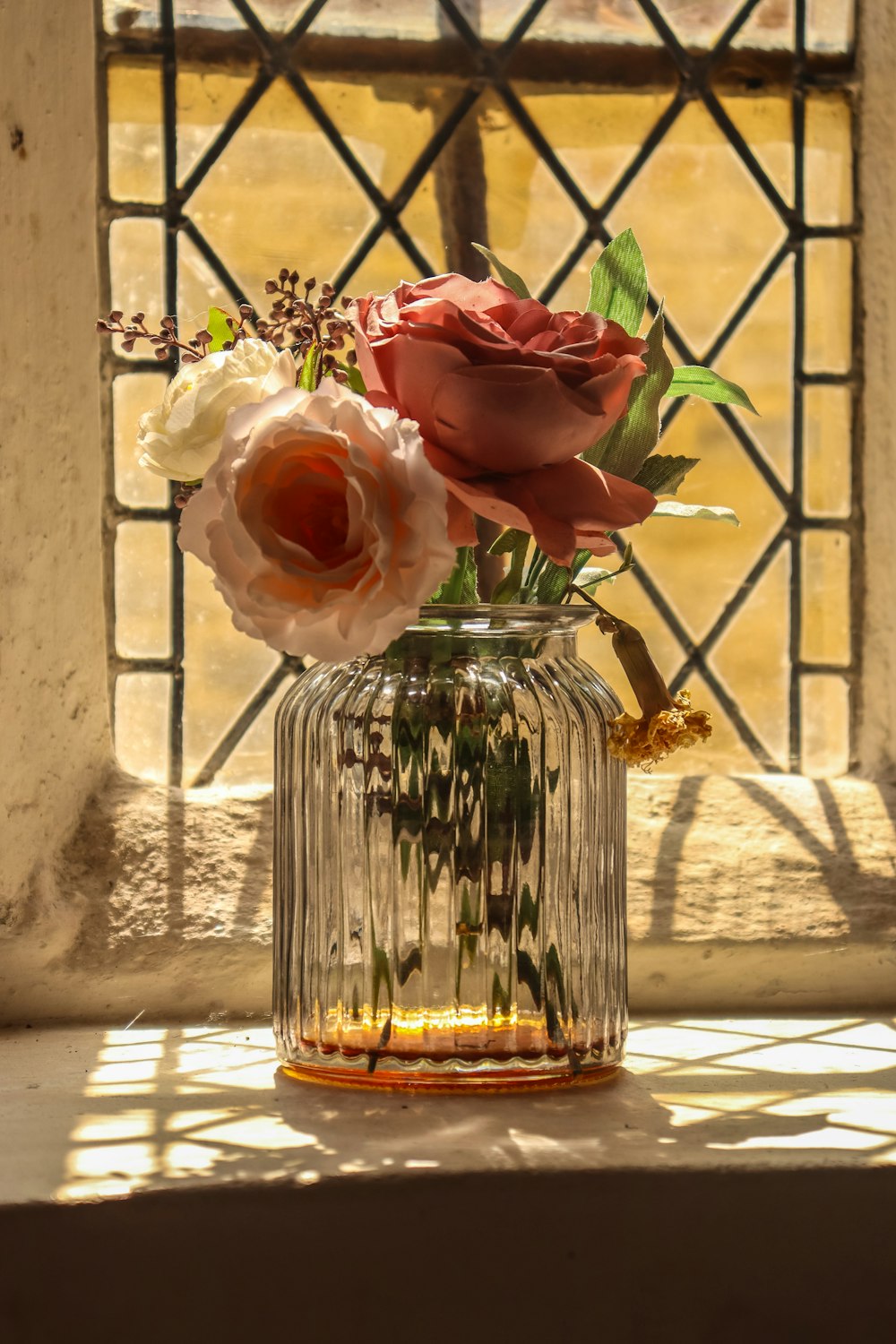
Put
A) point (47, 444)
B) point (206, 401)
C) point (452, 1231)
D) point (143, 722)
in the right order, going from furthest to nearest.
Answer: point (143, 722) → point (47, 444) → point (206, 401) → point (452, 1231)

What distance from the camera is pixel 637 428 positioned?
0.77m

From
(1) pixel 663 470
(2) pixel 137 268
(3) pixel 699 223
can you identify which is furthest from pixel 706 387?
(2) pixel 137 268

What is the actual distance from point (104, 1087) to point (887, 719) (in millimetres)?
652

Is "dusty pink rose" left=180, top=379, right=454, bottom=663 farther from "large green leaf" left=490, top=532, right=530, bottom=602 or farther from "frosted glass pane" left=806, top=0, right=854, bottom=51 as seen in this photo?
"frosted glass pane" left=806, top=0, right=854, bottom=51

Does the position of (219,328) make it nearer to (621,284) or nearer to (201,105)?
(621,284)

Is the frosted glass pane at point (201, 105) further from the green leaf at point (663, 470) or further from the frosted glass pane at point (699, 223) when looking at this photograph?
the green leaf at point (663, 470)

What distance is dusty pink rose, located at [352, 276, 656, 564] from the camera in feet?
2.22

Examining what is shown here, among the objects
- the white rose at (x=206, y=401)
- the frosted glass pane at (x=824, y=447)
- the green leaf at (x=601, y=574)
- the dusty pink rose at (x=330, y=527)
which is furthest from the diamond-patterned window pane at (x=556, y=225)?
the dusty pink rose at (x=330, y=527)

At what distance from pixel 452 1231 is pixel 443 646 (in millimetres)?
297

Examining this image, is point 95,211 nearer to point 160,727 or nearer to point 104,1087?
point 160,727

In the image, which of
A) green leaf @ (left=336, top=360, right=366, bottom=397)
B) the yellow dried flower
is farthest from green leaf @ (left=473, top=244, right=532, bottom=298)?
the yellow dried flower

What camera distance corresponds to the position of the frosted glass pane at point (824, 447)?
3.74ft

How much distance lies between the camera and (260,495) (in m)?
0.65

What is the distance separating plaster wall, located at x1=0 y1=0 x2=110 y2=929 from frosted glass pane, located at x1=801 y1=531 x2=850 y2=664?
56cm
